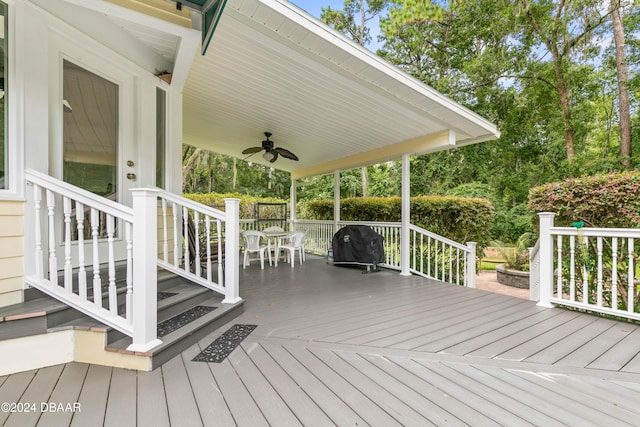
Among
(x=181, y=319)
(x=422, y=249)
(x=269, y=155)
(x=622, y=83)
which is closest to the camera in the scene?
(x=181, y=319)

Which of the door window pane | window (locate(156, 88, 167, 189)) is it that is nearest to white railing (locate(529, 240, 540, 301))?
window (locate(156, 88, 167, 189))

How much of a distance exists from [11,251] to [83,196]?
66cm

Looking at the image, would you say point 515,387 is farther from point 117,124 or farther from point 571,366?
point 117,124

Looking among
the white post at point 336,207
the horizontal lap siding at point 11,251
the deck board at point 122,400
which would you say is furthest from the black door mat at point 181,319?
the white post at point 336,207

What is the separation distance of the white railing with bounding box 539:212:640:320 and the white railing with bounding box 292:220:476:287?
60.6 inches

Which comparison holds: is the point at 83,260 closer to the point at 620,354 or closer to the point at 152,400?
the point at 152,400

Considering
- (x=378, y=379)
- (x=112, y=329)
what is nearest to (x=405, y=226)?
(x=378, y=379)

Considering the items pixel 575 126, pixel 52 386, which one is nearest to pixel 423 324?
pixel 52 386

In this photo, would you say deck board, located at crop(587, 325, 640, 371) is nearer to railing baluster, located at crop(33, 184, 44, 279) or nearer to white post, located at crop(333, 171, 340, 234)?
railing baluster, located at crop(33, 184, 44, 279)

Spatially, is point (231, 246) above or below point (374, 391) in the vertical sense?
above

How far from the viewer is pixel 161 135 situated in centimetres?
368

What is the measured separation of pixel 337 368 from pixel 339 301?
1.62m

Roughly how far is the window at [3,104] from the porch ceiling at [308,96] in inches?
59.5

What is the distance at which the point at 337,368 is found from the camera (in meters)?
2.09
